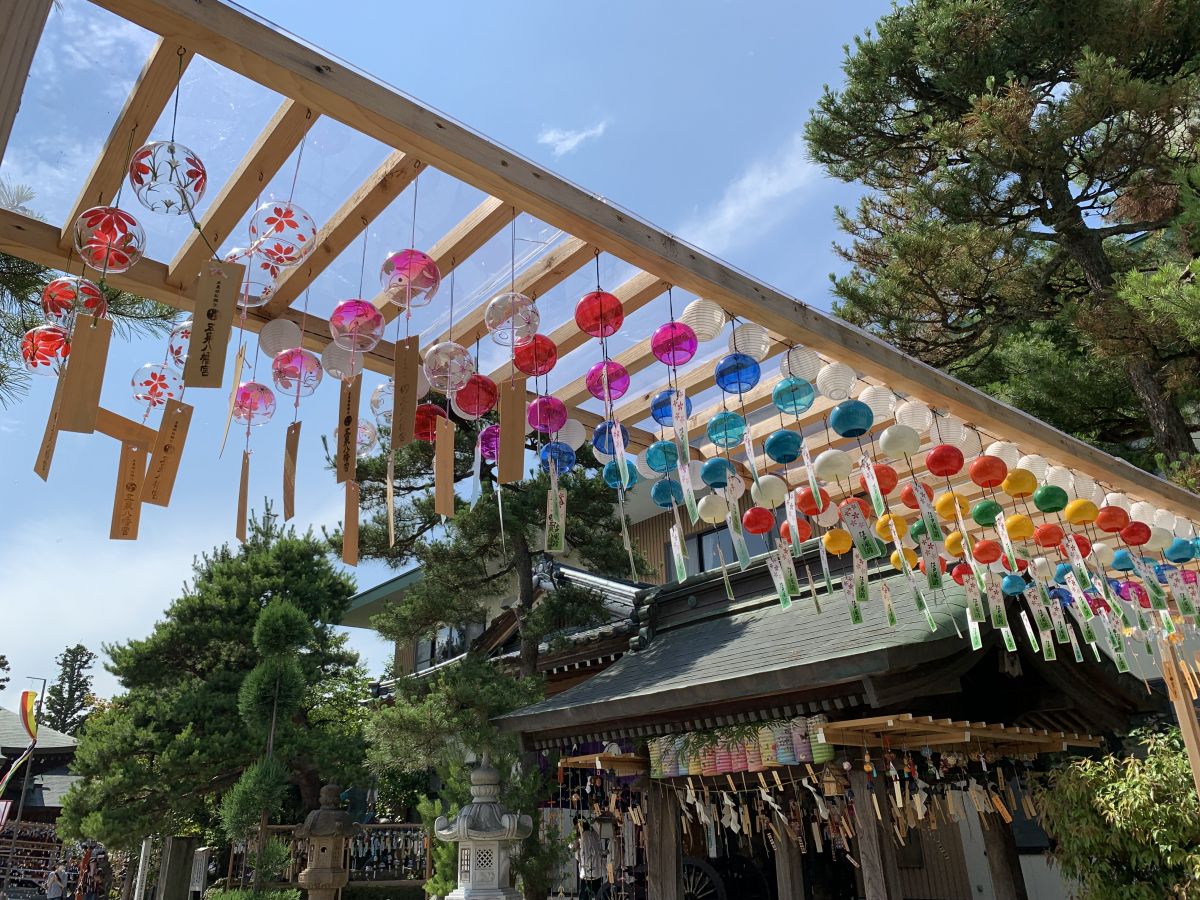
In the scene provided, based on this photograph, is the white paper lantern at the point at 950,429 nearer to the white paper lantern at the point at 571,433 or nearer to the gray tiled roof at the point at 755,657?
the gray tiled roof at the point at 755,657

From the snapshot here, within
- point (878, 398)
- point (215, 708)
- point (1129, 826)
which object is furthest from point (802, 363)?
point (215, 708)

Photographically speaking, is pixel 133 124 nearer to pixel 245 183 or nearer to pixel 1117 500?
Answer: pixel 245 183

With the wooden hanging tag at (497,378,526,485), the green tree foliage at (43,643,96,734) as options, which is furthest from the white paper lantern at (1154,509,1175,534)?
the green tree foliage at (43,643,96,734)

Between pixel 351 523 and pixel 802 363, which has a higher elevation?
pixel 802 363

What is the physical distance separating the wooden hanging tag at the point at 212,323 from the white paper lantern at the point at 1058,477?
5.13 meters

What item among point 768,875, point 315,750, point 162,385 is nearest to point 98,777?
point 315,750

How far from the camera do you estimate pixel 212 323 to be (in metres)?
2.64

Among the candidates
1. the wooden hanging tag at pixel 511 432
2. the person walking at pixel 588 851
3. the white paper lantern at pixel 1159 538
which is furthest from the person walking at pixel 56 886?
the white paper lantern at pixel 1159 538

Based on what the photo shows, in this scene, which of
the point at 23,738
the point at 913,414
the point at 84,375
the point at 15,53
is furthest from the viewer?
the point at 23,738

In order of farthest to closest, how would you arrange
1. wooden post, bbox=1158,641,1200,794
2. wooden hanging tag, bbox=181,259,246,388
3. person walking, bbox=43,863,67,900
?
person walking, bbox=43,863,67,900
wooden post, bbox=1158,641,1200,794
wooden hanging tag, bbox=181,259,246,388

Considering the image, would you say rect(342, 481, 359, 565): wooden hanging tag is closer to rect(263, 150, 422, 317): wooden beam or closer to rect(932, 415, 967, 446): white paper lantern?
rect(263, 150, 422, 317): wooden beam

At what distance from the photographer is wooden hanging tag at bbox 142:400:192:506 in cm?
312

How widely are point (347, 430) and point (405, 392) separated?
278 mm

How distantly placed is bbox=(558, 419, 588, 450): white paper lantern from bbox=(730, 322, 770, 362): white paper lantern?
104 centimetres
